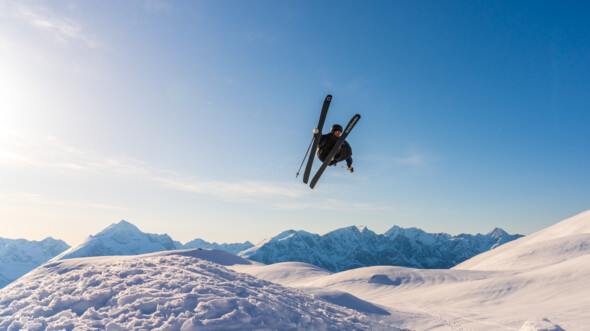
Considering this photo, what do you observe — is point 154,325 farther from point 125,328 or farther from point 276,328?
point 276,328

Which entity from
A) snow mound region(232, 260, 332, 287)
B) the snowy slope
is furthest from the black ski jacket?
snow mound region(232, 260, 332, 287)

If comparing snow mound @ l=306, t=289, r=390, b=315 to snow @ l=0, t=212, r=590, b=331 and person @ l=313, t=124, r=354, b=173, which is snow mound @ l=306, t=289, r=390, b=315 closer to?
snow @ l=0, t=212, r=590, b=331

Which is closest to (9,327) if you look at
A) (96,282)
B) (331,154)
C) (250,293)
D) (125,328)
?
(96,282)

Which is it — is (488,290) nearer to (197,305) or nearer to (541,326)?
(541,326)

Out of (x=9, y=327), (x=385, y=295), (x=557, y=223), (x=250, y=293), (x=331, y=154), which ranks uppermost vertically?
(x=557, y=223)

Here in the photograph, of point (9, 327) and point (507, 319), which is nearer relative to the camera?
point (9, 327)

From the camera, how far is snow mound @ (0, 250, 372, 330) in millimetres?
10180

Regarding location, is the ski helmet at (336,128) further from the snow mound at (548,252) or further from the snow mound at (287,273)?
the snow mound at (548,252)

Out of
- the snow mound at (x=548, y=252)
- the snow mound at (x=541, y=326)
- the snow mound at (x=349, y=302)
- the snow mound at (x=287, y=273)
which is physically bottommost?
the snow mound at (x=287, y=273)

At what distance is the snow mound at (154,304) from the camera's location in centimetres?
1018

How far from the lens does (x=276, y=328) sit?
11.0 metres

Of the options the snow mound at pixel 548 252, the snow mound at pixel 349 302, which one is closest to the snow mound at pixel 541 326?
the snow mound at pixel 349 302

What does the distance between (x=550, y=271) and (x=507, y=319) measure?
2093 centimetres

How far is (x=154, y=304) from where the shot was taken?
11.1 metres
